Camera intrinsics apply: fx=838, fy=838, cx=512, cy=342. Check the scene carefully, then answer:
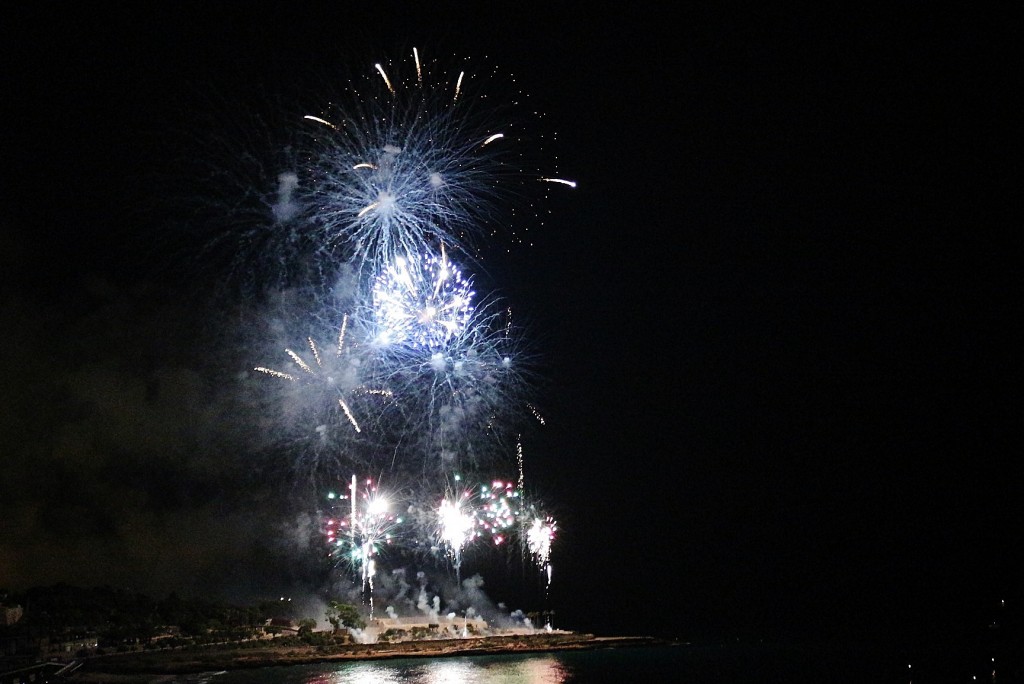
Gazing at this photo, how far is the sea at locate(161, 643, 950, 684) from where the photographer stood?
1917 inches

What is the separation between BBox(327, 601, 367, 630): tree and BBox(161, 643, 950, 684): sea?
9.20 meters

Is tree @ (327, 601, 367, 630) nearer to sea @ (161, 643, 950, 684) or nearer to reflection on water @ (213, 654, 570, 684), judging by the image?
sea @ (161, 643, 950, 684)

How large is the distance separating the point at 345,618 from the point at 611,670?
24806mm

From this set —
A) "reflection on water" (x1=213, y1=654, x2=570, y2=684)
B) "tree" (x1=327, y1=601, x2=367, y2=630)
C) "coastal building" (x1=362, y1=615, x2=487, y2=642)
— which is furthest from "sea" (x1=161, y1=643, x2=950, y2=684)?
"tree" (x1=327, y1=601, x2=367, y2=630)

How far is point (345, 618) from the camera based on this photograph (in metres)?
70.7

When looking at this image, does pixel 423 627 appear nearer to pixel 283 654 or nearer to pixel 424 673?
pixel 283 654

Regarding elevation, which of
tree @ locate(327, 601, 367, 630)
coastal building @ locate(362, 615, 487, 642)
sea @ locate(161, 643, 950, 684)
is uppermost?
tree @ locate(327, 601, 367, 630)

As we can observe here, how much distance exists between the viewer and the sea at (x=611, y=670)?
48.7m

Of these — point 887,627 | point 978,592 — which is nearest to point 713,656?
point 887,627

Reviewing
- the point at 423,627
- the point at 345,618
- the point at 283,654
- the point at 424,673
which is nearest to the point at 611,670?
the point at 424,673

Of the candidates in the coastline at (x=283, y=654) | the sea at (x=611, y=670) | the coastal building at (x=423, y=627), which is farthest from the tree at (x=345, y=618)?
the sea at (x=611, y=670)

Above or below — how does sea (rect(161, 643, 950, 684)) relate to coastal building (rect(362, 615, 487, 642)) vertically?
below

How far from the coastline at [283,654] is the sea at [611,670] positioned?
103 cm

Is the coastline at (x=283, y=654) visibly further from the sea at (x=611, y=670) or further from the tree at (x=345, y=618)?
the tree at (x=345, y=618)
